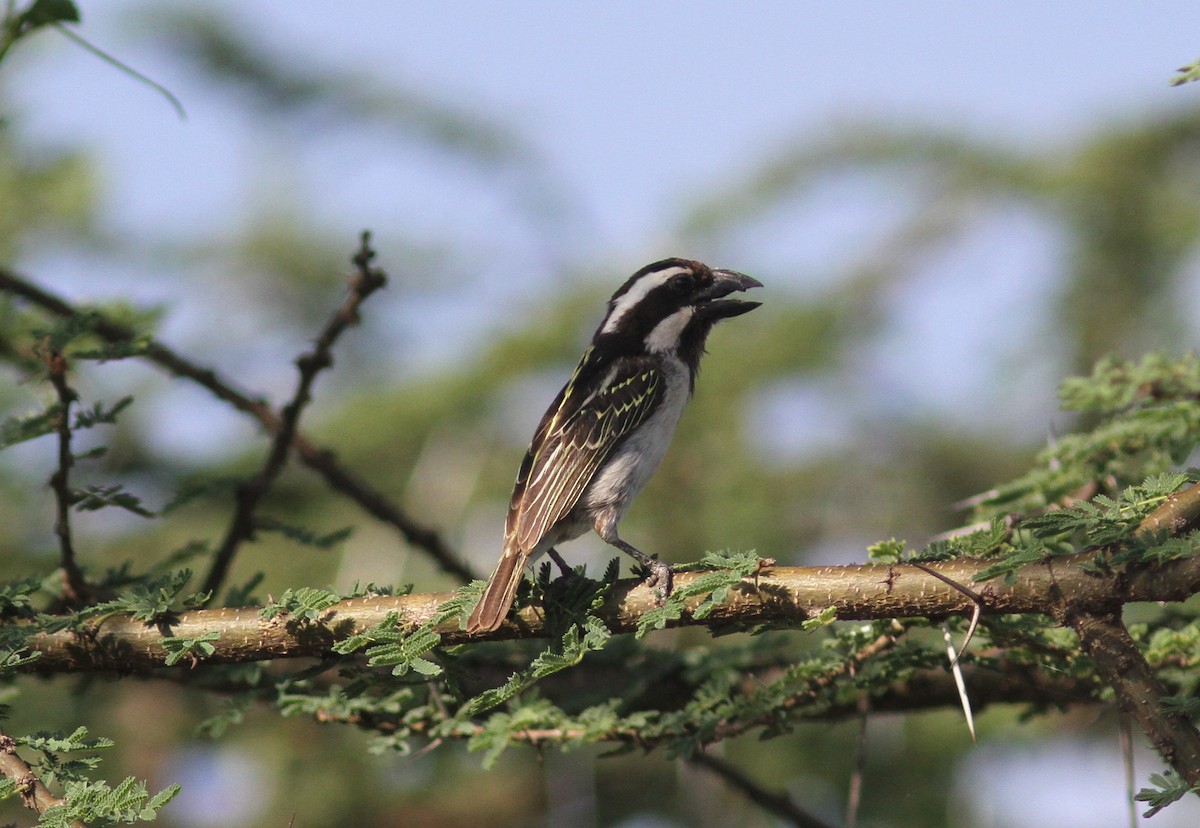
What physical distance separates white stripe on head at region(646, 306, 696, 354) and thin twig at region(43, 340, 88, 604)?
3104mm

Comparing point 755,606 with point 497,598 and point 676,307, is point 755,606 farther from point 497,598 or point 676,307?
point 676,307

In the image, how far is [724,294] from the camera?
261 inches

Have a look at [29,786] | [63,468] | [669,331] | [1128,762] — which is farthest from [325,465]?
[1128,762]

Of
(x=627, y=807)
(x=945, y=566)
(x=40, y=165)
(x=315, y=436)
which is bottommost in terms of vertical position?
(x=627, y=807)

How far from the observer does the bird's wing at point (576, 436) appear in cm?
543

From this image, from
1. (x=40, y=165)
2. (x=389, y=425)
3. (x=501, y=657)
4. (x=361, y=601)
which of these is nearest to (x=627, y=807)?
(x=389, y=425)

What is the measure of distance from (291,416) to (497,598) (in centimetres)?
166

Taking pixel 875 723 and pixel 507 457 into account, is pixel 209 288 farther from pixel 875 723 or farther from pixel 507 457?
pixel 875 723

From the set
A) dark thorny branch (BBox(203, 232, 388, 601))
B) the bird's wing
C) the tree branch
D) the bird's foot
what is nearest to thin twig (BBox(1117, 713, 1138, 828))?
the tree branch

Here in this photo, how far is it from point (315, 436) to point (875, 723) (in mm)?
4129

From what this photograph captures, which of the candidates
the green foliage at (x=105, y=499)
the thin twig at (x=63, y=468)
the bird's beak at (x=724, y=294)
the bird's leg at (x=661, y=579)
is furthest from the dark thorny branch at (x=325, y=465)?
the bird's beak at (x=724, y=294)

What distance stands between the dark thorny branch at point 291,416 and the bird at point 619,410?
988 millimetres

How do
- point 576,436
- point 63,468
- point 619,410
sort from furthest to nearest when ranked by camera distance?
point 619,410, point 576,436, point 63,468

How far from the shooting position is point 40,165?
7.84 meters
